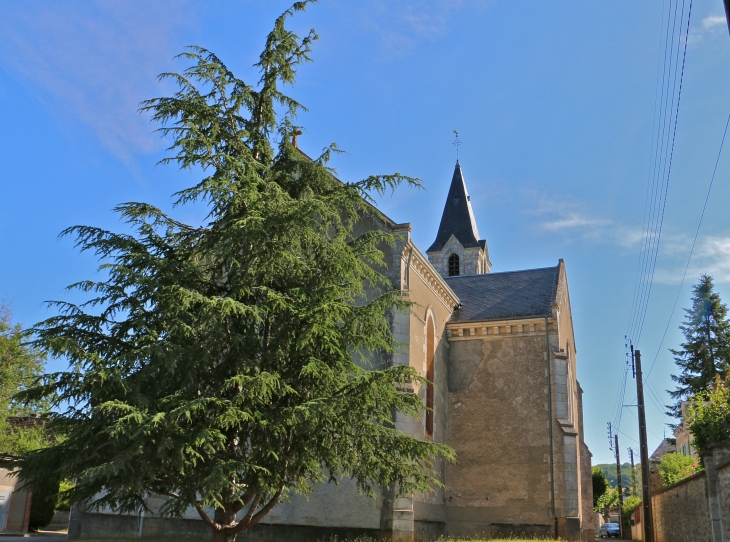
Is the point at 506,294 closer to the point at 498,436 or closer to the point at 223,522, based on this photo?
the point at 498,436

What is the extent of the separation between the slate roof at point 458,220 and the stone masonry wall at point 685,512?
20288 mm

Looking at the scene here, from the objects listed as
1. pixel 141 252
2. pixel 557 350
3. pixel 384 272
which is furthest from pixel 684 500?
pixel 141 252

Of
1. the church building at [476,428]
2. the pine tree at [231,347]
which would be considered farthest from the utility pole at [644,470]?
the pine tree at [231,347]

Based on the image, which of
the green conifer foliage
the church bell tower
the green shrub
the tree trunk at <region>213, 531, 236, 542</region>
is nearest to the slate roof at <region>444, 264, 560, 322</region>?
the green conifer foliage

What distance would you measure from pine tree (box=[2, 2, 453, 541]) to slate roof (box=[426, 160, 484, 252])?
30.4m

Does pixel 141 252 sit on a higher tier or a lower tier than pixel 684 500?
higher

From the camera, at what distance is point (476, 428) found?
20484mm

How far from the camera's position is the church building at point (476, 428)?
53.4 ft

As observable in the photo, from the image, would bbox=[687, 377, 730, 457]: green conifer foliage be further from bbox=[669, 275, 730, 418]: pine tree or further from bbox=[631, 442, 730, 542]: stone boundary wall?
bbox=[669, 275, 730, 418]: pine tree

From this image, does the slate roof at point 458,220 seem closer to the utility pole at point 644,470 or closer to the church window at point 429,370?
the utility pole at point 644,470

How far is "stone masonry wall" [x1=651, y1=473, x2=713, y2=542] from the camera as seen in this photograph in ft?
51.2

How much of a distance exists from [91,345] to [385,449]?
5.32 m

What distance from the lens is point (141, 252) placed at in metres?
11.1

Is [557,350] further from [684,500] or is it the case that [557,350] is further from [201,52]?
[201,52]
